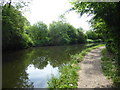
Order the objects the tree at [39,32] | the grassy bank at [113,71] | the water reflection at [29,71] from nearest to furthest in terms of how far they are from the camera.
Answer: the grassy bank at [113,71] < the water reflection at [29,71] < the tree at [39,32]

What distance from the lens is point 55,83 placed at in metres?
5.05

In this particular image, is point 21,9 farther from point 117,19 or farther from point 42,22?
point 42,22

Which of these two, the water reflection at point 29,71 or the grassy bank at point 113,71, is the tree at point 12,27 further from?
the grassy bank at point 113,71

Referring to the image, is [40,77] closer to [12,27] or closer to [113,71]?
[113,71]

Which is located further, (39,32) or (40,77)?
(39,32)

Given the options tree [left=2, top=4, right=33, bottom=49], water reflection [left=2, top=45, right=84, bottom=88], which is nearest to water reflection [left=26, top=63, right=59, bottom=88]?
water reflection [left=2, top=45, right=84, bottom=88]

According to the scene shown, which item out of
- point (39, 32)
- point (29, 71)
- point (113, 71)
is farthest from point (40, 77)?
point (39, 32)

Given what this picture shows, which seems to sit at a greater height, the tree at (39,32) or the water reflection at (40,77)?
the tree at (39,32)

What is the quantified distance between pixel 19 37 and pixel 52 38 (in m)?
20.0

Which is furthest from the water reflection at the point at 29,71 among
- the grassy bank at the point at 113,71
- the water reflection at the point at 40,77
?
the grassy bank at the point at 113,71

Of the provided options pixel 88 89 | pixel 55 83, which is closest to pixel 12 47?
pixel 55 83

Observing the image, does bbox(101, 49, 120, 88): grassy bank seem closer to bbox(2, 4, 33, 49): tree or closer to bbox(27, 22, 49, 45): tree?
bbox(2, 4, 33, 49): tree

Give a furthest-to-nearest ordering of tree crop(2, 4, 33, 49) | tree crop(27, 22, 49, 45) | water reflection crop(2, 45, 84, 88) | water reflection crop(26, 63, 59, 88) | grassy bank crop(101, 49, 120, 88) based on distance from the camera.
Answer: tree crop(27, 22, 49, 45), tree crop(2, 4, 33, 49), water reflection crop(2, 45, 84, 88), water reflection crop(26, 63, 59, 88), grassy bank crop(101, 49, 120, 88)

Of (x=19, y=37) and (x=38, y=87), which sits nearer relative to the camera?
(x=38, y=87)
